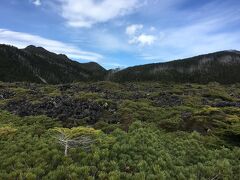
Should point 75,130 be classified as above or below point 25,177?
above

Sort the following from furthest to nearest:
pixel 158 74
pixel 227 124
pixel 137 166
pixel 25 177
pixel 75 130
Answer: pixel 158 74 < pixel 227 124 < pixel 75 130 < pixel 137 166 < pixel 25 177

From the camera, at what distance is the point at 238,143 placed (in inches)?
772

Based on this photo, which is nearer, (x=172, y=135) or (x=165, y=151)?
(x=165, y=151)

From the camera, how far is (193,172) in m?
14.5

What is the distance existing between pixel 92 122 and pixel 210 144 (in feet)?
39.4

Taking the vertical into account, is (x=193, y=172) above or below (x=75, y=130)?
below

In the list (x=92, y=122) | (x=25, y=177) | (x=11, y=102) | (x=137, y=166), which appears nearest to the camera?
(x=25, y=177)

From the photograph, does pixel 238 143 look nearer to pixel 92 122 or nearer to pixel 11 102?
pixel 92 122

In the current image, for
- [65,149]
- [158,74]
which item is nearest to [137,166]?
[65,149]

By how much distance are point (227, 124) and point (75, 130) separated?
1337 centimetres

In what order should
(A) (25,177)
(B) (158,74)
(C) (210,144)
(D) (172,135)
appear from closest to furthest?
(A) (25,177)
(C) (210,144)
(D) (172,135)
(B) (158,74)

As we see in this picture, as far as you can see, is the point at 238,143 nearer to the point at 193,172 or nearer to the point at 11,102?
the point at 193,172

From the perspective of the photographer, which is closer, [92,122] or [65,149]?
[65,149]

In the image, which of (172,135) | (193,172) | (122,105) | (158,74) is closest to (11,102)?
(122,105)
